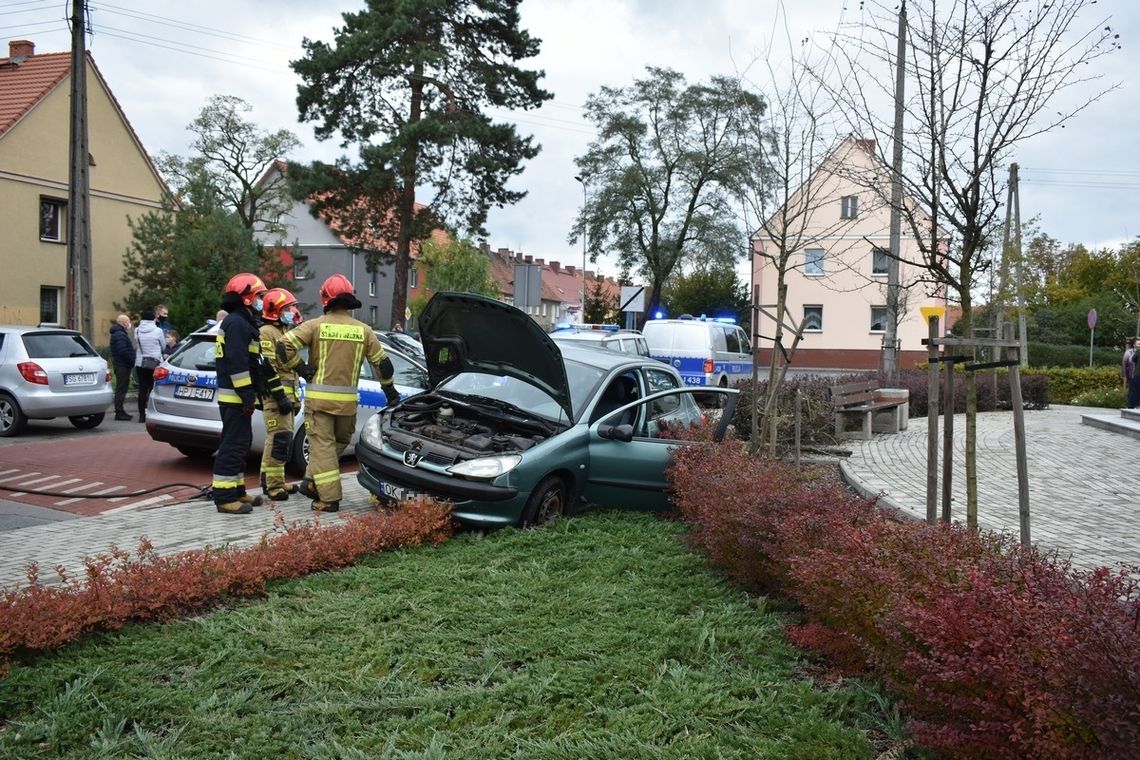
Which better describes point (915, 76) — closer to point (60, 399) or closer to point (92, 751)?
point (92, 751)

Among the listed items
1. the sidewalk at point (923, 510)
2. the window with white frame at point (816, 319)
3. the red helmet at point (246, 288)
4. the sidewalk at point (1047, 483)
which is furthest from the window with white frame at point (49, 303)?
the window with white frame at point (816, 319)

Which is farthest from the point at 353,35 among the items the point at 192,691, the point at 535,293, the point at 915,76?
the point at 192,691

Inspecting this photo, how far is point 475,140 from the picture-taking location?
84.9 feet

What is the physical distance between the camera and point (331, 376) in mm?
7688

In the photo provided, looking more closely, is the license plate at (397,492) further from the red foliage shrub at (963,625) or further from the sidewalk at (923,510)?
the red foliage shrub at (963,625)

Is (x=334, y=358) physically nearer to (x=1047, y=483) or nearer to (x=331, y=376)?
(x=331, y=376)

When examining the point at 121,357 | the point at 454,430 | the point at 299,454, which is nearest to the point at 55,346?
the point at 121,357

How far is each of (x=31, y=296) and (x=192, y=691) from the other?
29998 mm

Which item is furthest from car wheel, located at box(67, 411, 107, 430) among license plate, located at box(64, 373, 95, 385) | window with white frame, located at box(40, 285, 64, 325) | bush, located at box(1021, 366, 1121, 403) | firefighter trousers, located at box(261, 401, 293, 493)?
bush, located at box(1021, 366, 1121, 403)

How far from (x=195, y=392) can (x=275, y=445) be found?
6.74 feet

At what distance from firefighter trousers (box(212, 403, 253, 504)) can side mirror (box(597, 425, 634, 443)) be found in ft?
9.84

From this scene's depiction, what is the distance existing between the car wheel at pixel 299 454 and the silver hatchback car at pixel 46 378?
4.90m

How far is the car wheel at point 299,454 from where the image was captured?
9.85 metres

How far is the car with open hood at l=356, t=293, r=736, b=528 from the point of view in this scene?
6949mm
